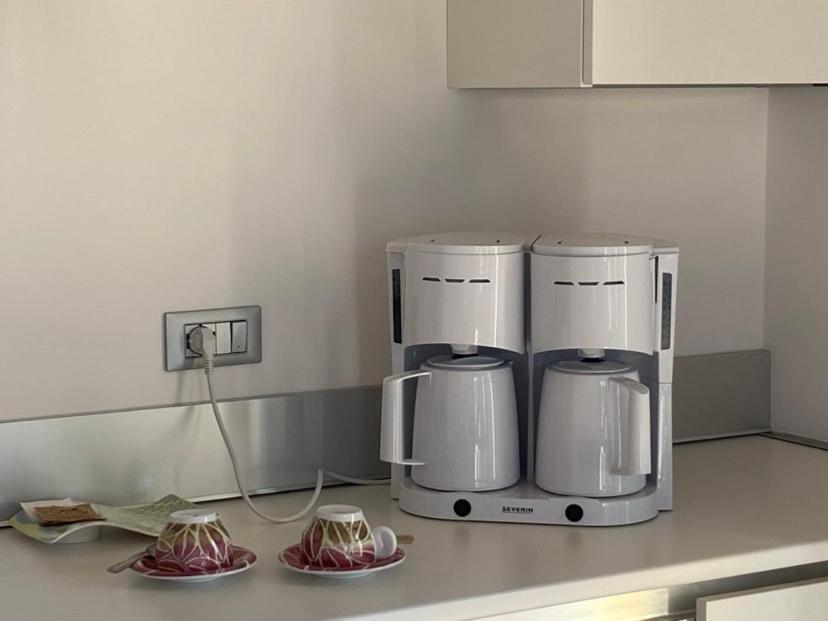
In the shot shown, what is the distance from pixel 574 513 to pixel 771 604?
0.87 feet

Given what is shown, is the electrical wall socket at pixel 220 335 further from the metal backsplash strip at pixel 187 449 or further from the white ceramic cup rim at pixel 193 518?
the white ceramic cup rim at pixel 193 518

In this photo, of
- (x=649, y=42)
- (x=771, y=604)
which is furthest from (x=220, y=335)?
(x=771, y=604)

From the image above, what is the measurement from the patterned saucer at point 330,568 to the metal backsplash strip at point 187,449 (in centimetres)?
34

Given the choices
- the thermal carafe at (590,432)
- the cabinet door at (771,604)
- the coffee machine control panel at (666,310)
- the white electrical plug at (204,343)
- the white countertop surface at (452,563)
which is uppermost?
the coffee machine control panel at (666,310)

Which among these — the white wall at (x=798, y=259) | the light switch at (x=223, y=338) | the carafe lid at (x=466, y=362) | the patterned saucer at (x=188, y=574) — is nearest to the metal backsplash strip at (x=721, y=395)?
the white wall at (x=798, y=259)

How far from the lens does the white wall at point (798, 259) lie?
2188mm

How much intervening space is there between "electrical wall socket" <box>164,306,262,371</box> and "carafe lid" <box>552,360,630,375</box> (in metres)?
0.43

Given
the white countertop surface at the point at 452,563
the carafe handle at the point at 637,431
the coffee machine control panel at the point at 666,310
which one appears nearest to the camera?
the white countertop surface at the point at 452,563

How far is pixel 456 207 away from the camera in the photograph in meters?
2.04

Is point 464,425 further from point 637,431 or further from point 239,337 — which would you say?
point 239,337

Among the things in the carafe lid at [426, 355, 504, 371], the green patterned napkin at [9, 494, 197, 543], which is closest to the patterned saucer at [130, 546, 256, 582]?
the green patterned napkin at [9, 494, 197, 543]

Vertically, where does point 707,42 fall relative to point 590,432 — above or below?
above

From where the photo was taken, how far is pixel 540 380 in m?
1.81

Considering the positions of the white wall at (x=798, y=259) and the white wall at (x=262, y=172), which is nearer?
the white wall at (x=262, y=172)
